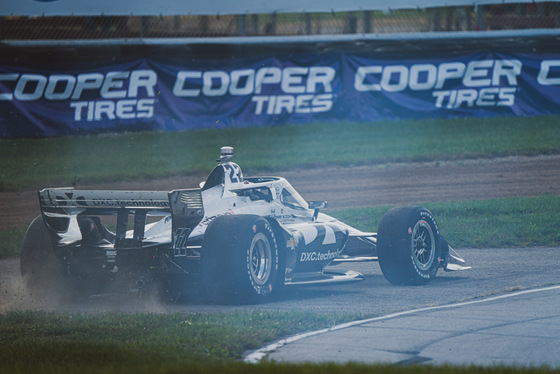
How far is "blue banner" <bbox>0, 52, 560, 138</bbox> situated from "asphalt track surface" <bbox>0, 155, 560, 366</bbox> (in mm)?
3997

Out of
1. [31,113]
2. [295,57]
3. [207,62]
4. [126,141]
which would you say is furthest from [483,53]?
[31,113]

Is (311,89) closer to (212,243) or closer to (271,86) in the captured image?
(271,86)

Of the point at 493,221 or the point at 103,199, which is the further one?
the point at 493,221

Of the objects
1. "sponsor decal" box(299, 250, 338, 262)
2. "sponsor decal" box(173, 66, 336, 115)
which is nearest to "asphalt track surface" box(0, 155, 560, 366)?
"sponsor decal" box(299, 250, 338, 262)

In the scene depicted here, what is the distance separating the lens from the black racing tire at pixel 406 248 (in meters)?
10.2

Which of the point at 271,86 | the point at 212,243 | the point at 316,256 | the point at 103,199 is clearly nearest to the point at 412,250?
the point at 316,256

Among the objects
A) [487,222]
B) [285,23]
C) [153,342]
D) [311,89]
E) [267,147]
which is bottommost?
[153,342]

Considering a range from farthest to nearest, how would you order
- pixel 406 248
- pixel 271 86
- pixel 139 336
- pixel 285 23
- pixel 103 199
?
pixel 285 23 < pixel 271 86 < pixel 406 248 < pixel 103 199 < pixel 139 336

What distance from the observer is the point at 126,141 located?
946 inches

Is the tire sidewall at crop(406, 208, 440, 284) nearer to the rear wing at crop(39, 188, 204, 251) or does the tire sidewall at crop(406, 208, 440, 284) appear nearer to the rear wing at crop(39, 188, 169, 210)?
the rear wing at crop(39, 188, 204, 251)

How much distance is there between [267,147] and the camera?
76.8 ft

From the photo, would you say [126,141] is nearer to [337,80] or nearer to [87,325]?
[337,80]

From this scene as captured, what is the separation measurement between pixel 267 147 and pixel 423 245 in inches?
516

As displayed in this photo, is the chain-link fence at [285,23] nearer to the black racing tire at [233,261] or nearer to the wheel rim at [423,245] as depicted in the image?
the wheel rim at [423,245]
